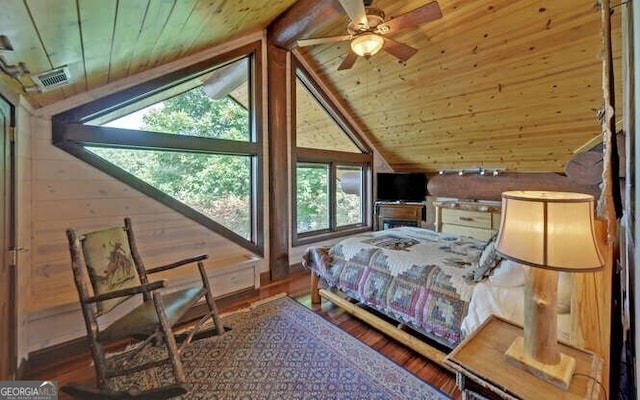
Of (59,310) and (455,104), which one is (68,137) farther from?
(455,104)

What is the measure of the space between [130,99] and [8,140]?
1.26 metres

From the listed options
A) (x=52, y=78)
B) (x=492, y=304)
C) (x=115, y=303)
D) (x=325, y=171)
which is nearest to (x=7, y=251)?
(x=115, y=303)

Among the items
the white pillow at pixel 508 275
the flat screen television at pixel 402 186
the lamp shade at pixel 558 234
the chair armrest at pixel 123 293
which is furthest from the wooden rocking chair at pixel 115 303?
the flat screen television at pixel 402 186

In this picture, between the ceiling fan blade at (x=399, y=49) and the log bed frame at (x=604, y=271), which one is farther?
the ceiling fan blade at (x=399, y=49)

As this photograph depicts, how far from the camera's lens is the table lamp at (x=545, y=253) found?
3.10ft

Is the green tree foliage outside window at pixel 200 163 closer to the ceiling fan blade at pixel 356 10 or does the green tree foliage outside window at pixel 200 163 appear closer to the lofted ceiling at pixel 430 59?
the lofted ceiling at pixel 430 59

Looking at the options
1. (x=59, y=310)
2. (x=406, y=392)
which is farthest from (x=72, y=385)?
(x=406, y=392)

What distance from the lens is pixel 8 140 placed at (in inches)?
63.9

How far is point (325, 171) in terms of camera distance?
457cm

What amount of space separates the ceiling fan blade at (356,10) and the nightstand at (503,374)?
201cm

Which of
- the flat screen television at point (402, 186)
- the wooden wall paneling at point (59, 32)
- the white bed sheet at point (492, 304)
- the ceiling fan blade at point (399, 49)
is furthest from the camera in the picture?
the flat screen television at point (402, 186)

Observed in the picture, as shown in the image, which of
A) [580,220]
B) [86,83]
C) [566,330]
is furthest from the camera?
[86,83]

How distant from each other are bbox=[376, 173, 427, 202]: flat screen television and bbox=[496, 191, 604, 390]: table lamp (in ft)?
12.9

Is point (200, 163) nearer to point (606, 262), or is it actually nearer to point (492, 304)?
point (492, 304)
